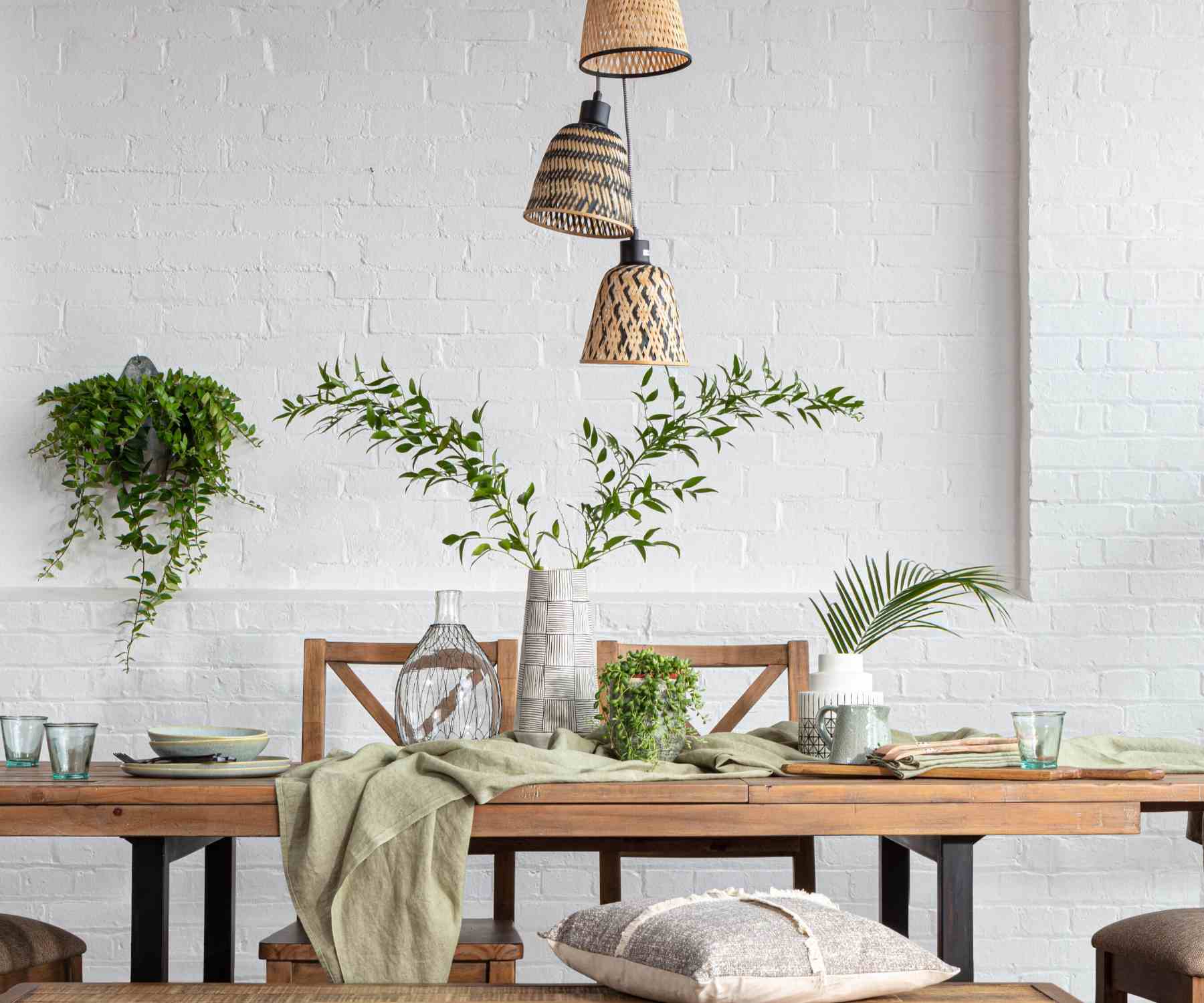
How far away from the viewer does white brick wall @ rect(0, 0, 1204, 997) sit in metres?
3.26

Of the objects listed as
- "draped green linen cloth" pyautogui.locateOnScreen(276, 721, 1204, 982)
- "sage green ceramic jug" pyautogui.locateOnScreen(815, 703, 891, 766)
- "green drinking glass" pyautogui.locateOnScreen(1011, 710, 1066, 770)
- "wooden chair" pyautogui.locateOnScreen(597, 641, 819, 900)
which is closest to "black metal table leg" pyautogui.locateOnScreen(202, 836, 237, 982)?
"draped green linen cloth" pyautogui.locateOnScreen(276, 721, 1204, 982)

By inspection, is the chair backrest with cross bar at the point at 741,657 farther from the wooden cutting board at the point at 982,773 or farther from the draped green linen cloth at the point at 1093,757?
the wooden cutting board at the point at 982,773

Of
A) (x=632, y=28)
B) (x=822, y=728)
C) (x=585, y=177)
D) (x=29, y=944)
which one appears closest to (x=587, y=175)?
(x=585, y=177)

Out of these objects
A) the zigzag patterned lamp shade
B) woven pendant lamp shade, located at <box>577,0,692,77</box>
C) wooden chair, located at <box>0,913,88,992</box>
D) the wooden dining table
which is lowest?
wooden chair, located at <box>0,913,88,992</box>

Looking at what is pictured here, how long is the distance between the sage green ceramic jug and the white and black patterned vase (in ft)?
1.39

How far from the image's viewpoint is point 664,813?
1765 mm

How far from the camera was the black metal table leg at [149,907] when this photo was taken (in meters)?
1.77

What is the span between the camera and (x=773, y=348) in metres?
3.36

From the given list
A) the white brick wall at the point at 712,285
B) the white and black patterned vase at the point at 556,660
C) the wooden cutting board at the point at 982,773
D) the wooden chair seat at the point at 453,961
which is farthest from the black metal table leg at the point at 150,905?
the white brick wall at the point at 712,285

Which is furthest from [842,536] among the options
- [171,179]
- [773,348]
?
[171,179]

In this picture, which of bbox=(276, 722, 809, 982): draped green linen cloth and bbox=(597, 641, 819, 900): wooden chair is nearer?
bbox=(276, 722, 809, 982): draped green linen cloth

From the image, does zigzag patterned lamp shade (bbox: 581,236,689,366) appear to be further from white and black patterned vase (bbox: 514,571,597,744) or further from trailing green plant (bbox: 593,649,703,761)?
trailing green plant (bbox: 593,649,703,761)

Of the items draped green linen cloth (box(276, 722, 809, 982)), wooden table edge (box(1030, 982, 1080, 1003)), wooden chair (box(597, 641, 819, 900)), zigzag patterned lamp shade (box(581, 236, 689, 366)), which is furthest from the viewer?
wooden chair (box(597, 641, 819, 900))

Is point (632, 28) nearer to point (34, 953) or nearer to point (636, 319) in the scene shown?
point (636, 319)
